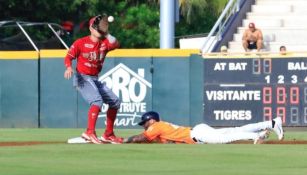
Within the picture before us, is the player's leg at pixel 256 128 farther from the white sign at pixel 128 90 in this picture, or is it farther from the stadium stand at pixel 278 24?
the stadium stand at pixel 278 24

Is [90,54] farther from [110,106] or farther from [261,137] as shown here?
[261,137]

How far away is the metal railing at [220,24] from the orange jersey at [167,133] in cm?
1140

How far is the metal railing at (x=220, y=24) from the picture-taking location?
28844 millimetres

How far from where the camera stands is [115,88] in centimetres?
2542

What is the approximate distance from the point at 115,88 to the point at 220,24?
6072mm

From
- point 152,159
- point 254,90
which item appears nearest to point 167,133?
point 152,159

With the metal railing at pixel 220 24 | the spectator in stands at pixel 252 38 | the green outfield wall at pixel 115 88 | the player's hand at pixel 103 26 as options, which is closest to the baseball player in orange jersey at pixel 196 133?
the player's hand at pixel 103 26

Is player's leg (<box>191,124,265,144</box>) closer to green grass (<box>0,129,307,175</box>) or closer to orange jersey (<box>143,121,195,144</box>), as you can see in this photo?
orange jersey (<box>143,121,195,144</box>)

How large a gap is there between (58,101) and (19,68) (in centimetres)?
118

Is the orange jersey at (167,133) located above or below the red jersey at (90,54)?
below

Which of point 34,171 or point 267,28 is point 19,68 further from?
point 34,171

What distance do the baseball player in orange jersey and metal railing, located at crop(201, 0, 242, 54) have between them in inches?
449

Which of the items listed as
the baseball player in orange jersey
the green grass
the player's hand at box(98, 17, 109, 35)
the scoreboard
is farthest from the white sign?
the green grass

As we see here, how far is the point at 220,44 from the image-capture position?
2980cm
